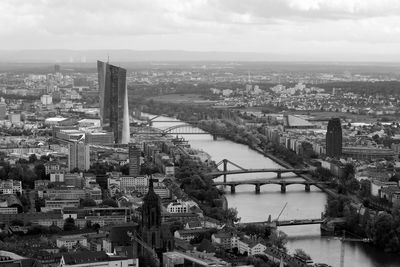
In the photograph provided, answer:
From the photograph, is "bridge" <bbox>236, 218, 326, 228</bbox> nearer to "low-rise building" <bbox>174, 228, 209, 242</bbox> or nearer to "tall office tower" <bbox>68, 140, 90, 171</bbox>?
"low-rise building" <bbox>174, 228, 209, 242</bbox>

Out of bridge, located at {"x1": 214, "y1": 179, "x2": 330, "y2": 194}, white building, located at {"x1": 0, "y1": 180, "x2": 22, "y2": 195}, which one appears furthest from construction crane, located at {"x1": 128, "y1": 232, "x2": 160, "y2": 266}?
bridge, located at {"x1": 214, "y1": 179, "x2": 330, "y2": 194}

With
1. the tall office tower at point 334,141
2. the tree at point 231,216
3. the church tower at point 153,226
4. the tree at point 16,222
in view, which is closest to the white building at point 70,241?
the tree at point 16,222

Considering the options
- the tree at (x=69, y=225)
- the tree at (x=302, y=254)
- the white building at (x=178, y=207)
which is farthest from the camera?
the white building at (x=178, y=207)

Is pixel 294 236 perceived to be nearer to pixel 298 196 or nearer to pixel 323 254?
pixel 323 254

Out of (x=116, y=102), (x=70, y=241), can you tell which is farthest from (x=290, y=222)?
(x=116, y=102)

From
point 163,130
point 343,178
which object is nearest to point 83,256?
point 343,178

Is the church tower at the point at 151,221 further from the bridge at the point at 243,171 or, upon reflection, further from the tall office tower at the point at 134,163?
the bridge at the point at 243,171
